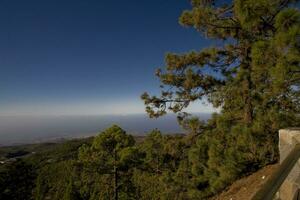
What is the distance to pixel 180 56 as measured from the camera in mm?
9539

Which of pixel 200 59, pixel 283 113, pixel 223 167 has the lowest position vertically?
pixel 223 167

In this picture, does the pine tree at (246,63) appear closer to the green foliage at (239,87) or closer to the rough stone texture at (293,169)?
the green foliage at (239,87)

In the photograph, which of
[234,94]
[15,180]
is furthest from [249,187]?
[15,180]

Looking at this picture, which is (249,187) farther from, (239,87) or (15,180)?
(15,180)

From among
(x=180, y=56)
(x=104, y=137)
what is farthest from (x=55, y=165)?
(x=180, y=56)

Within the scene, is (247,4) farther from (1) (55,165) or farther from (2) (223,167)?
(1) (55,165)

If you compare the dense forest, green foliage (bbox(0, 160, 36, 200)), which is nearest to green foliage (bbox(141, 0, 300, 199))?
the dense forest

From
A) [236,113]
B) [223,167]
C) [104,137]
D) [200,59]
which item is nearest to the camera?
[223,167]

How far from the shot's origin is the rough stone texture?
244cm

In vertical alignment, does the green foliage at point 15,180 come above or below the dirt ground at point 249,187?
below

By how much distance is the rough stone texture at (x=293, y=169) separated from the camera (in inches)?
96.0

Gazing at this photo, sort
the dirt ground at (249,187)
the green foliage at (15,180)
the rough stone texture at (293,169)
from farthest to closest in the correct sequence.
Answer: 1. the green foliage at (15,180)
2. the dirt ground at (249,187)
3. the rough stone texture at (293,169)

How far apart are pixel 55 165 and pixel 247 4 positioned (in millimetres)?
87233

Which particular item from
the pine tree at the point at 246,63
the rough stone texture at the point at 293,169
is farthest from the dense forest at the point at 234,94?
the rough stone texture at the point at 293,169
